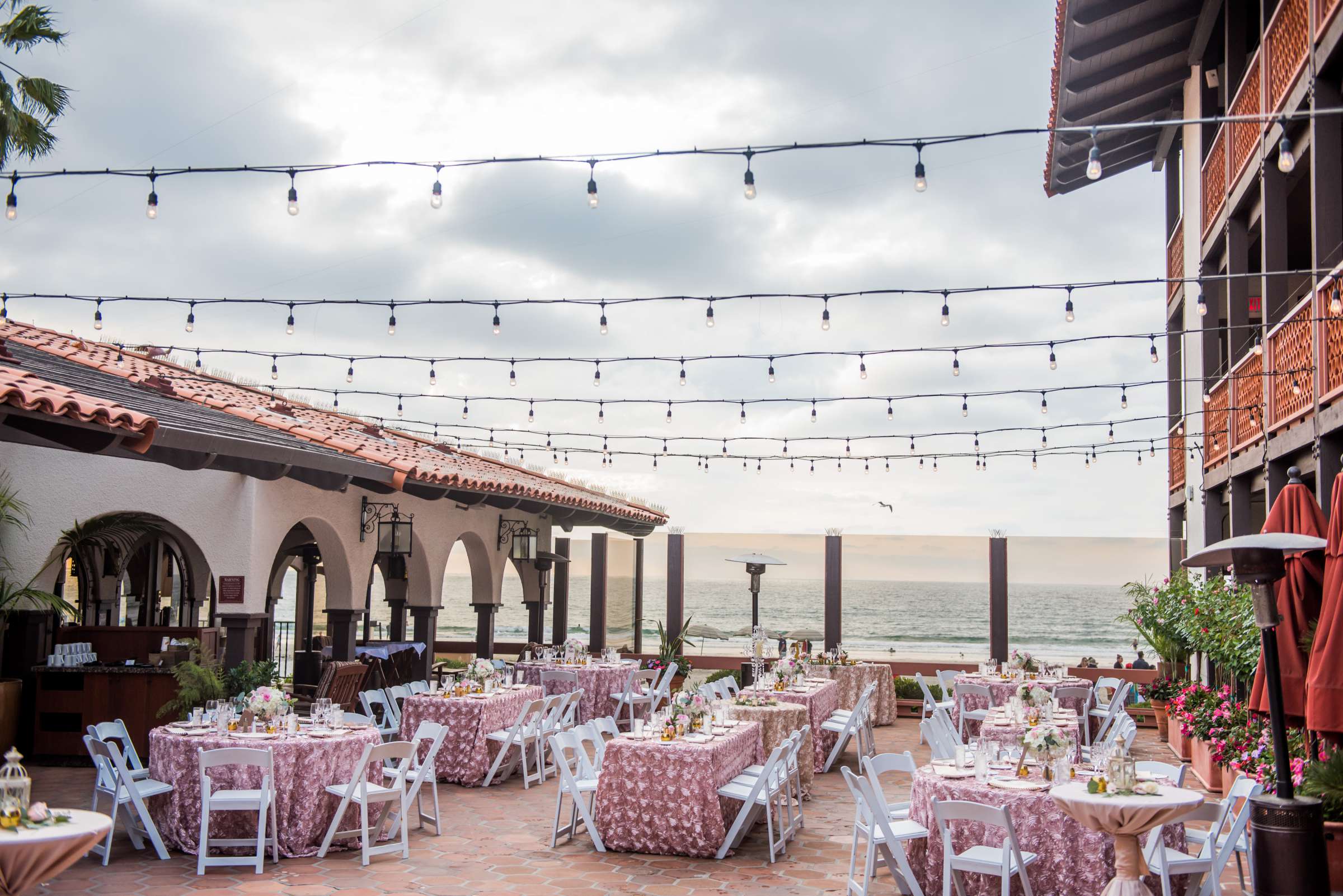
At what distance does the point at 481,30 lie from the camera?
10125 mm

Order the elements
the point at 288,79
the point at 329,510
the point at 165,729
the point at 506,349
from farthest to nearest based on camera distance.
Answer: the point at 506,349
the point at 329,510
the point at 288,79
the point at 165,729

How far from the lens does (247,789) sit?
690cm

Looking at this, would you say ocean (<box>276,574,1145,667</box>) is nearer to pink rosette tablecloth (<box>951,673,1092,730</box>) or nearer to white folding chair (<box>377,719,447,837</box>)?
pink rosette tablecloth (<box>951,673,1092,730</box>)

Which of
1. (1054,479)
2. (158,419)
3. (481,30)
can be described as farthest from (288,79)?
(1054,479)

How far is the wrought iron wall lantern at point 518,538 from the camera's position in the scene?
52.7 feet

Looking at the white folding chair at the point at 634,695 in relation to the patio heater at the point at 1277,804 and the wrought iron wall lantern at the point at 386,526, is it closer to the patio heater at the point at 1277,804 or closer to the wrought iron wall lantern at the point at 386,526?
the wrought iron wall lantern at the point at 386,526

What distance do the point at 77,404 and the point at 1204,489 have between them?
11663 millimetres

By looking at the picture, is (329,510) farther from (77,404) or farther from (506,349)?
(506,349)

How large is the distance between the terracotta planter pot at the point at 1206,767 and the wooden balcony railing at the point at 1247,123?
5.28 metres

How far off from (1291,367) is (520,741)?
7.01m

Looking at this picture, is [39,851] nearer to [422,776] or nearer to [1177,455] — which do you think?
[422,776]

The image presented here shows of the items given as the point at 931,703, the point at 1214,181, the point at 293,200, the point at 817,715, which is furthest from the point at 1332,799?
the point at 1214,181

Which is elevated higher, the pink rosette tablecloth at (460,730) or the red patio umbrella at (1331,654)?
the red patio umbrella at (1331,654)

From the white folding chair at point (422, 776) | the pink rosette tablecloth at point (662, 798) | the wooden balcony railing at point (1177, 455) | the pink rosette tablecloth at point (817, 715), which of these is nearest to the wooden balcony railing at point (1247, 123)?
the wooden balcony railing at point (1177, 455)
